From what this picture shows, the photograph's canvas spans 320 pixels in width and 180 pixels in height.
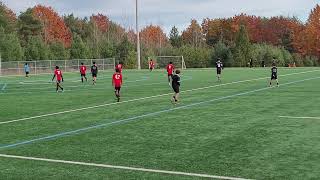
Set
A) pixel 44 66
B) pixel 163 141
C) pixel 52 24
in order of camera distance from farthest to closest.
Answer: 1. pixel 52 24
2. pixel 44 66
3. pixel 163 141

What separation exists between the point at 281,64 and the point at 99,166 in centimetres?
7758

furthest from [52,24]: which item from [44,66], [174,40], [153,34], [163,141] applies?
[163,141]

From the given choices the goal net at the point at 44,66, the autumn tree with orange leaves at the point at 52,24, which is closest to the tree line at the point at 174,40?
the autumn tree with orange leaves at the point at 52,24

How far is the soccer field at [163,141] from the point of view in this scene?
846 cm

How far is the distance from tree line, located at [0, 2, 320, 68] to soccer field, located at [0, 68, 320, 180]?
5779cm

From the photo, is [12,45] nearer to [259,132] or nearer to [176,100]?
[176,100]

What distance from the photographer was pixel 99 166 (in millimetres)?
8836

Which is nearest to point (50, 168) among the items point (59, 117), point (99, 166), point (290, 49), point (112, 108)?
point (99, 166)

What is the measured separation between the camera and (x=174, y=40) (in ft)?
407

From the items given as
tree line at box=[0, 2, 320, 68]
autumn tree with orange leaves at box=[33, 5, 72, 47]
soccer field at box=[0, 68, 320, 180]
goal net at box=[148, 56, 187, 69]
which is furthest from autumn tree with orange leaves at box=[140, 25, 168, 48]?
soccer field at box=[0, 68, 320, 180]

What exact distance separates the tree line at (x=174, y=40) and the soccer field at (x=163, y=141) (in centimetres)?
5779

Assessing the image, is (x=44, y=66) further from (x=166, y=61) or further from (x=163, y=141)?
(x=163, y=141)

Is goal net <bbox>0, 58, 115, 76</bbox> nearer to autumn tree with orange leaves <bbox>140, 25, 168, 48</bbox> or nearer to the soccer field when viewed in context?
the soccer field

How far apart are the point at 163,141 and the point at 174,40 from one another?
373ft
